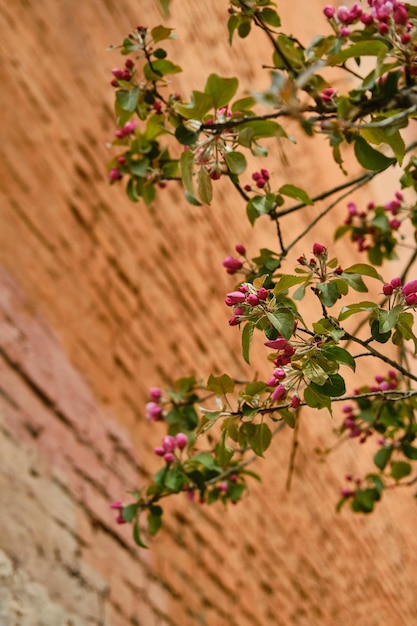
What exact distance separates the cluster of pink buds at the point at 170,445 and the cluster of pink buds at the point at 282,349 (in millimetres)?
460

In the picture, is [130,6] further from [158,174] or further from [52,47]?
[158,174]

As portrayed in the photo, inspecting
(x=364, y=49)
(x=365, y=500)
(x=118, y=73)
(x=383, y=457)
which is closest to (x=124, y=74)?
(x=118, y=73)

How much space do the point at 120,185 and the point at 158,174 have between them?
1.61 meters

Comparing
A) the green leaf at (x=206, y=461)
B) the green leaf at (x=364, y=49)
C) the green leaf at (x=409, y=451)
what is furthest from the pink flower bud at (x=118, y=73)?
the green leaf at (x=409, y=451)

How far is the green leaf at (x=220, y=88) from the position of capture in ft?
3.18

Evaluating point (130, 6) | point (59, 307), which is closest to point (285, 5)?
point (130, 6)

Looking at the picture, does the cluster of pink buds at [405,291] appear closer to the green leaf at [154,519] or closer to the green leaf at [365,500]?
the green leaf at [154,519]

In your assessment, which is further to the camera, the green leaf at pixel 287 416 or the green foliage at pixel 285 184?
the green leaf at pixel 287 416

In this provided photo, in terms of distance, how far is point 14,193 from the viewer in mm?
2303

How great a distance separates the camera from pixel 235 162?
104 cm

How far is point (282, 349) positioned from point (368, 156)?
11.3 inches

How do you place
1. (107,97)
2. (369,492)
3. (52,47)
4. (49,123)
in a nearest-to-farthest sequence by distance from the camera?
(369,492) < (49,123) < (52,47) < (107,97)

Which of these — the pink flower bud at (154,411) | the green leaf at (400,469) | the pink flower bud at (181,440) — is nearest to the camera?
the pink flower bud at (181,440)

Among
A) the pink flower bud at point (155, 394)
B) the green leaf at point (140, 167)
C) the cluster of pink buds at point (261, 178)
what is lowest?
the pink flower bud at point (155, 394)
